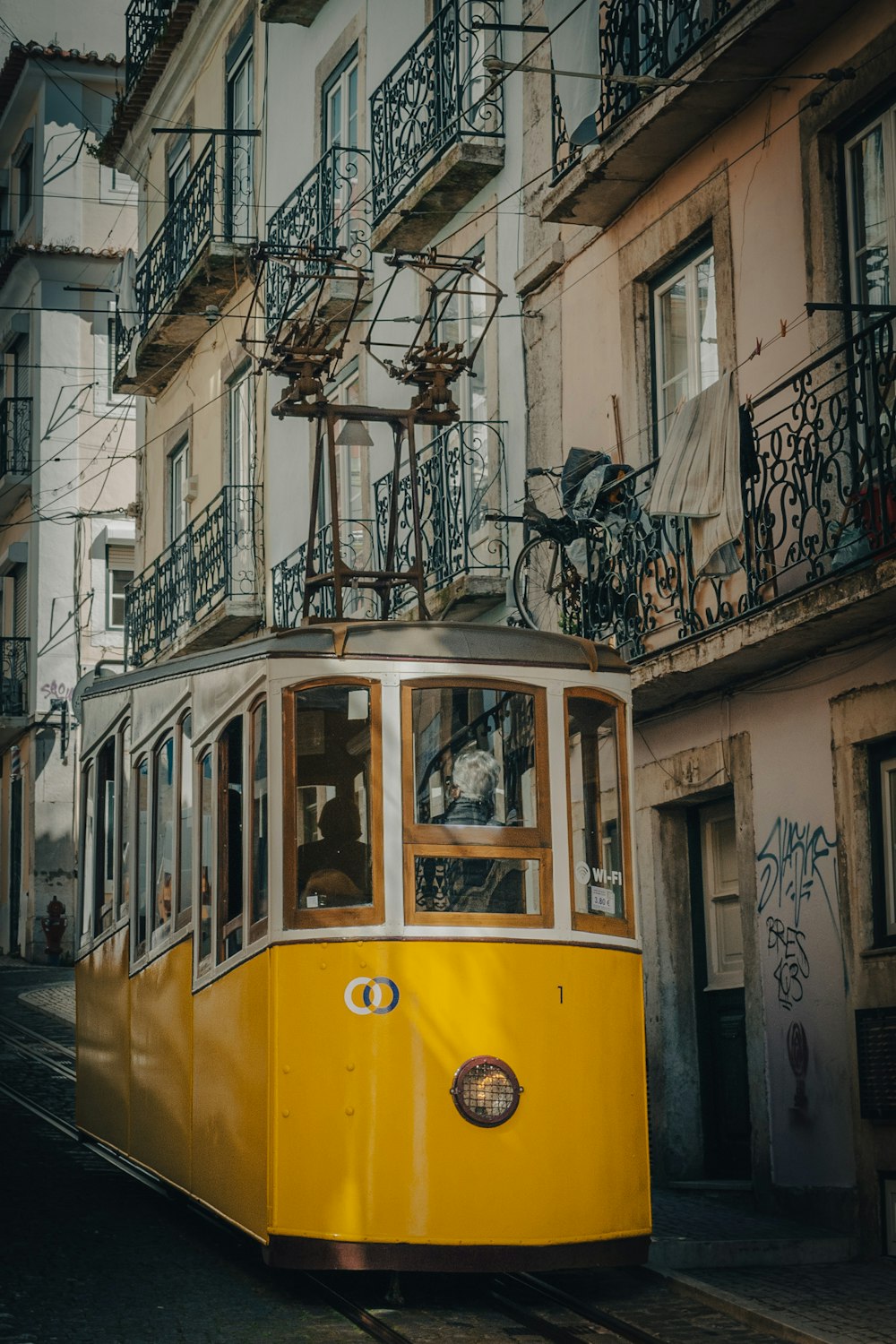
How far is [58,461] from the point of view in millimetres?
31844

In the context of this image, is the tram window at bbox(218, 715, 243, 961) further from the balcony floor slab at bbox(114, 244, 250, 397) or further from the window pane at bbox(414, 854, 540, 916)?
the balcony floor slab at bbox(114, 244, 250, 397)

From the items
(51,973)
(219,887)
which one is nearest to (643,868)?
(219,887)

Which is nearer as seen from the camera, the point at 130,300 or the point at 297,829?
the point at 297,829

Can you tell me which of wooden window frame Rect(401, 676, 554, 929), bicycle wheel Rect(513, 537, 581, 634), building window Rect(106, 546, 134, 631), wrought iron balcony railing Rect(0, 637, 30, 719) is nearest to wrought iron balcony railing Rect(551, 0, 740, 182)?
bicycle wheel Rect(513, 537, 581, 634)

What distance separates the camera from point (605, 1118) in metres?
8.42

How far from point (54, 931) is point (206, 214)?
11.8m

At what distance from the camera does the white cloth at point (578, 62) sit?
13.9m

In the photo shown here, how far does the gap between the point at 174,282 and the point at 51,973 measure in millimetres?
9505

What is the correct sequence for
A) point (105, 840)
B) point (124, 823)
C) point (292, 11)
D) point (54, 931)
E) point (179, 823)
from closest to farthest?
point (179, 823) → point (124, 823) → point (105, 840) → point (292, 11) → point (54, 931)

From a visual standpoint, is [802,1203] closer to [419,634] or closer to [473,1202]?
[473,1202]

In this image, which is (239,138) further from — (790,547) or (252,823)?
(252,823)

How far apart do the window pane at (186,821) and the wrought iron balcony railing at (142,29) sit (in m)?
16.2

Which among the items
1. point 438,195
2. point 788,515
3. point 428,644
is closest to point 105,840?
point 428,644

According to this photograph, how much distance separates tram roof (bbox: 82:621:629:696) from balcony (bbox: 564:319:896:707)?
1744 mm
